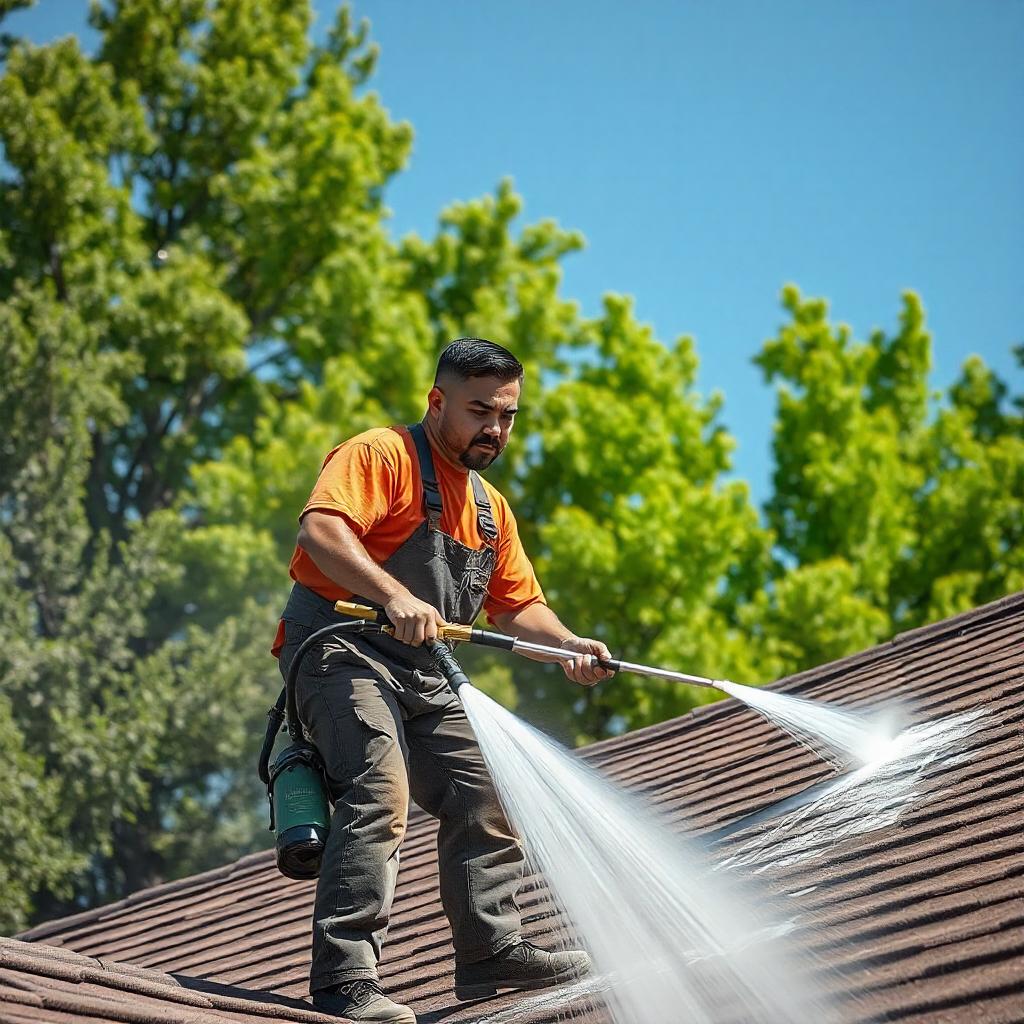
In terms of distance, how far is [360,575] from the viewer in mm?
3537

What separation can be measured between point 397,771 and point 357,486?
29.8 inches

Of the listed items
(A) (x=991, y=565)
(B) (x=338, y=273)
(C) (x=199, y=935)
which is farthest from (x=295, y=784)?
(B) (x=338, y=273)

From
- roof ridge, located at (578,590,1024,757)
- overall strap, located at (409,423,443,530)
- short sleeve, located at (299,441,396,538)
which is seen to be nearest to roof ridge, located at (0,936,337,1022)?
short sleeve, located at (299,441,396,538)

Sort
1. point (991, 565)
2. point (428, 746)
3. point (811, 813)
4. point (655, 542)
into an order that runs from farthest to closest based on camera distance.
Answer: point (991, 565), point (655, 542), point (811, 813), point (428, 746)

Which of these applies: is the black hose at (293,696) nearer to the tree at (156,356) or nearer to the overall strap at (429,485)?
the overall strap at (429,485)

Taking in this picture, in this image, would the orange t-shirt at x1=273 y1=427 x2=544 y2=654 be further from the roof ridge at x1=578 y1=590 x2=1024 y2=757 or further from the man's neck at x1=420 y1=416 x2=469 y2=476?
the roof ridge at x1=578 y1=590 x2=1024 y2=757

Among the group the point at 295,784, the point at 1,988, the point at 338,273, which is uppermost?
the point at 338,273

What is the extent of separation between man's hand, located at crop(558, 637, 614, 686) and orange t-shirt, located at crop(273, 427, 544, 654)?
438 mm

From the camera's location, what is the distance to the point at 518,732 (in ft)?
12.3

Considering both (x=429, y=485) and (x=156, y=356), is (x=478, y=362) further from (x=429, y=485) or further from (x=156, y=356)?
(x=156, y=356)

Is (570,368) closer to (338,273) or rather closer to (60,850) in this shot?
(338,273)

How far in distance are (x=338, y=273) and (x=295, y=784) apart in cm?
1783

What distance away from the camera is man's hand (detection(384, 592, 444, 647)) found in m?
3.49

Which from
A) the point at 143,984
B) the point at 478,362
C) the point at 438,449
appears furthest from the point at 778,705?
the point at 143,984
